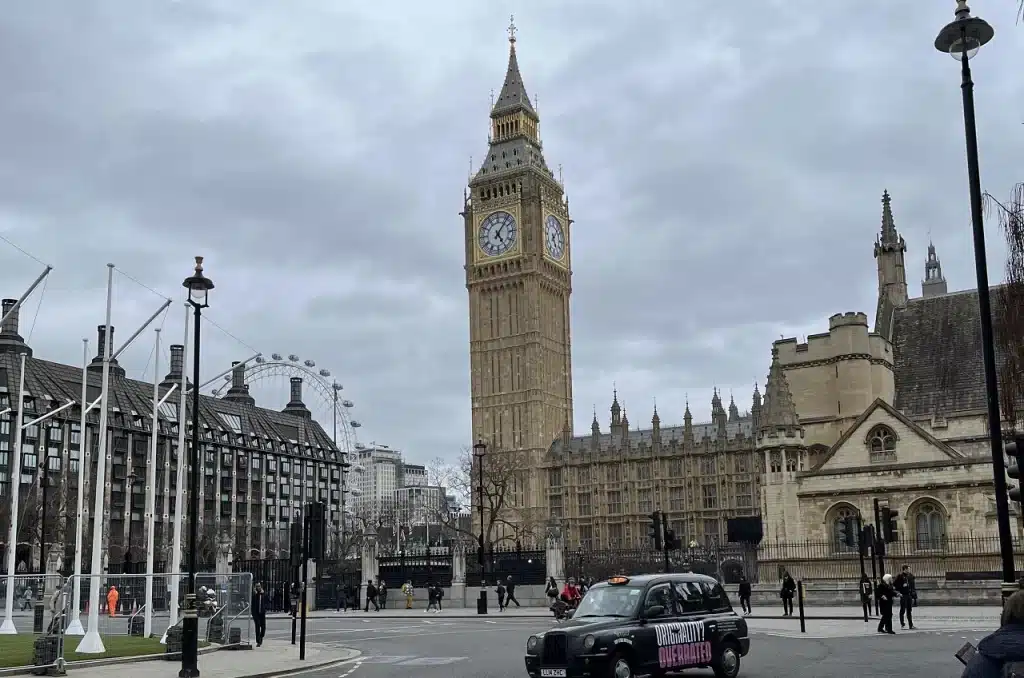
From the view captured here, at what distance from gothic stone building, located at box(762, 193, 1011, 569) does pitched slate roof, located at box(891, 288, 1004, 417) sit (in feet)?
0.19

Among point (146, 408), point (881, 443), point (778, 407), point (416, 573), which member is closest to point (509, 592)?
point (416, 573)

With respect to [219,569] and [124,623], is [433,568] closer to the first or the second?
[219,569]

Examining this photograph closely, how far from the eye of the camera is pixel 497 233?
400ft

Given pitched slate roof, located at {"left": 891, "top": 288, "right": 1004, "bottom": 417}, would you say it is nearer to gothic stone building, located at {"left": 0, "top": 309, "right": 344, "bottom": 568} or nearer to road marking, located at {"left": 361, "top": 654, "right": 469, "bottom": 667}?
road marking, located at {"left": 361, "top": 654, "right": 469, "bottom": 667}

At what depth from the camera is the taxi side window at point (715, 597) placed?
17.8 metres

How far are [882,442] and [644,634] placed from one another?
29037 millimetres

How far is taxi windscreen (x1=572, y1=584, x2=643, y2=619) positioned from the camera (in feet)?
54.4

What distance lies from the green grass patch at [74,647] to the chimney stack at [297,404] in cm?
11275

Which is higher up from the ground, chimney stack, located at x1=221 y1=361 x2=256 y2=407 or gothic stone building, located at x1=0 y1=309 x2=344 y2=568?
chimney stack, located at x1=221 y1=361 x2=256 y2=407

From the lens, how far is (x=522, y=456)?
378 feet

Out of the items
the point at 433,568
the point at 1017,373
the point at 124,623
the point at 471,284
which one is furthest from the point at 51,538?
the point at 1017,373

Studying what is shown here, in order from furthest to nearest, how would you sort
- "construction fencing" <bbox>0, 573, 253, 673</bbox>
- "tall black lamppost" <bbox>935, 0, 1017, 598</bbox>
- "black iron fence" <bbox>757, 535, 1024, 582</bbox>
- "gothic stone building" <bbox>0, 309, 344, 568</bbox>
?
"gothic stone building" <bbox>0, 309, 344, 568</bbox>
"black iron fence" <bbox>757, 535, 1024, 582</bbox>
"construction fencing" <bbox>0, 573, 253, 673</bbox>
"tall black lamppost" <bbox>935, 0, 1017, 598</bbox>

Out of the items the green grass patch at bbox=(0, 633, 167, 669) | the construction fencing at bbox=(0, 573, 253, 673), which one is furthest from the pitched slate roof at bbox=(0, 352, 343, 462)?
the green grass patch at bbox=(0, 633, 167, 669)

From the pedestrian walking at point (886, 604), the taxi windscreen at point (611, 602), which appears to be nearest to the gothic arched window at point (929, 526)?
the pedestrian walking at point (886, 604)
